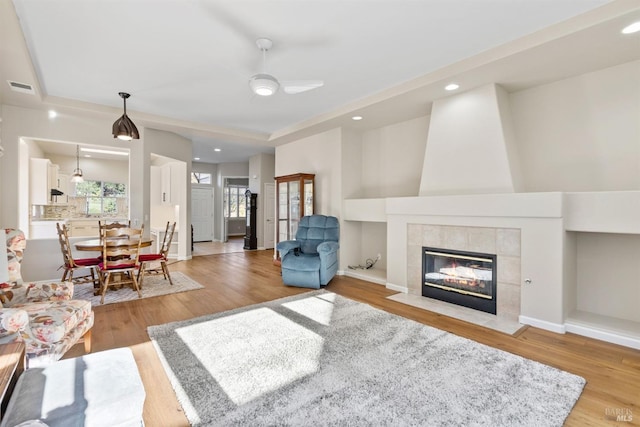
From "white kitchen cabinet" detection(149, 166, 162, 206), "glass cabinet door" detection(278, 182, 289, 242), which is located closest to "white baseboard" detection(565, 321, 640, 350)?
"glass cabinet door" detection(278, 182, 289, 242)

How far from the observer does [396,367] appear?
2.35m

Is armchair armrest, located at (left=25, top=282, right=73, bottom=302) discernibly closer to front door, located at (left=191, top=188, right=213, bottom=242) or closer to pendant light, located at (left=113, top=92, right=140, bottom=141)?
Answer: pendant light, located at (left=113, top=92, right=140, bottom=141)

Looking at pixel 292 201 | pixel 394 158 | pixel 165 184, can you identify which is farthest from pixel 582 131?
pixel 165 184

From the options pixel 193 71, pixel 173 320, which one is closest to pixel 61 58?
pixel 193 71

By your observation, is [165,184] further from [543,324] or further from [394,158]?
[543,324]

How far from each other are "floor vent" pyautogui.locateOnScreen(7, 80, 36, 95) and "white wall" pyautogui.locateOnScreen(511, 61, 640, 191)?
20.5ft

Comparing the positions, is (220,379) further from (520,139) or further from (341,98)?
(520,139)

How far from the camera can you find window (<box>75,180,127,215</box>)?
8523 millimetres

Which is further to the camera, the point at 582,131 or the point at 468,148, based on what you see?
the point at 468,148

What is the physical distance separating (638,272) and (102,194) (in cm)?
1130

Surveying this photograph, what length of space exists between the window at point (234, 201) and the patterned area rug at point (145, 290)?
19.8 feet

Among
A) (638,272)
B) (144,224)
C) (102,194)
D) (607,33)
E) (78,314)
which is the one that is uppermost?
(607,33)

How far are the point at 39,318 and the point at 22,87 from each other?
3.37 metres

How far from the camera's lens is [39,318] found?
7.10 feet
